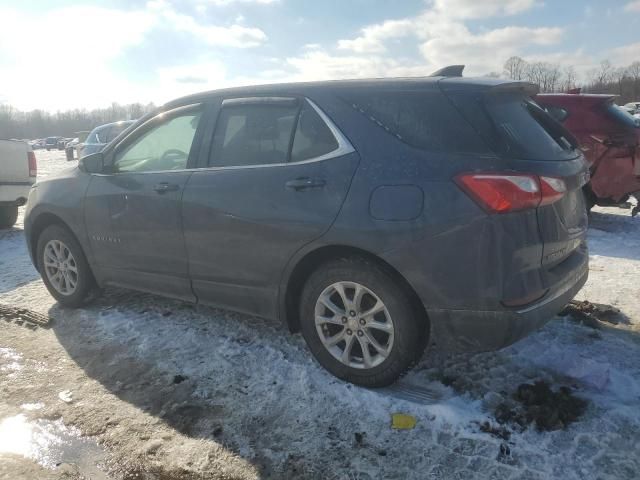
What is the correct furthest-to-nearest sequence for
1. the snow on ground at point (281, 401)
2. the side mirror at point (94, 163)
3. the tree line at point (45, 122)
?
the tree line at point (45, 122) → the side mirror at point (94, 163) → the snow on ground at point (281, 401)

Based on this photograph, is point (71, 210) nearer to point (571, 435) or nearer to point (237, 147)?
point (237, 147)

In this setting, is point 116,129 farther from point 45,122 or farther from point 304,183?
point 45,122

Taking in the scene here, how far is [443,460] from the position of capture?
2.51 m

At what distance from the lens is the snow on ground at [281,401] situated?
8.27ft

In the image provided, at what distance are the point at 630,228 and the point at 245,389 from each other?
6435 mm

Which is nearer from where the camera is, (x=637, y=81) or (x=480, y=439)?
(x=480, y=439)

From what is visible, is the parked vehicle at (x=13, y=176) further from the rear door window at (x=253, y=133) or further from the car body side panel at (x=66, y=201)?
the rear door window at (x=253, y=133)

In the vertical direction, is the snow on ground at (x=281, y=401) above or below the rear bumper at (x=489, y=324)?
below

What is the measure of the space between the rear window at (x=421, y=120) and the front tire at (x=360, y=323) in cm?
76

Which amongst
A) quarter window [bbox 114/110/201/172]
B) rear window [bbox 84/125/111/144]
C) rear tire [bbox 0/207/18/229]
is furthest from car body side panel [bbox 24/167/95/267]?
rear window [bbox 84/125/111/144]

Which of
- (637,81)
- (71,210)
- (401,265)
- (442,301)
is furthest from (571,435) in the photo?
(637,81)

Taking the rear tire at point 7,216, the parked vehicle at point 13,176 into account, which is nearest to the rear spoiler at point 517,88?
the parked vehicle at point 13,176

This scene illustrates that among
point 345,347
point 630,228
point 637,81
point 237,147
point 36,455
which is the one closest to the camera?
point 36,455

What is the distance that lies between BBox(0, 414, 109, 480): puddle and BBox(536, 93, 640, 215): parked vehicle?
21.9 feet
